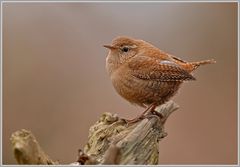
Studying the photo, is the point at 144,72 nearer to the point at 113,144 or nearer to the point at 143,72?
the point at 143,72

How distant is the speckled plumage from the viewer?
4.79m

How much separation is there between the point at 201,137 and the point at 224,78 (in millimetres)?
1371

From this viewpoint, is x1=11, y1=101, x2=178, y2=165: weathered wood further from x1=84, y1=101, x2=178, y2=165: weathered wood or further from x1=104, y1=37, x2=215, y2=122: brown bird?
x1=104, y1=37, x2=215, y2=122: brown bird

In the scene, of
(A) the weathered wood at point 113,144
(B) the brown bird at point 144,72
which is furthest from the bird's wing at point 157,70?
(A) the weathered wood at point 113,144

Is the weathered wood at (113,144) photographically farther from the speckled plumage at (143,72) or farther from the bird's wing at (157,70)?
the bird's wing at (157,70)

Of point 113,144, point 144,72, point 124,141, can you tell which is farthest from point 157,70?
point 113,144

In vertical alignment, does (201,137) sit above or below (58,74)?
below

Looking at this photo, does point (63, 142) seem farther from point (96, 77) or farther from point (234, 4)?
point (234, 4)

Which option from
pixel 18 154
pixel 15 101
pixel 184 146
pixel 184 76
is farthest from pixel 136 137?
pixel 15 101

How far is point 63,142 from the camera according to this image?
654 cm

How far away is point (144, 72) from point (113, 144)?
5.81 ft

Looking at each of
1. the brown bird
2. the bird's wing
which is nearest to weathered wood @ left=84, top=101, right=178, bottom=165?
the brown bird

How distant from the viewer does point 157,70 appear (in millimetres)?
4910

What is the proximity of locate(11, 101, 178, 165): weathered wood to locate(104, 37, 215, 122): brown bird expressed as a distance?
0.25 meters
